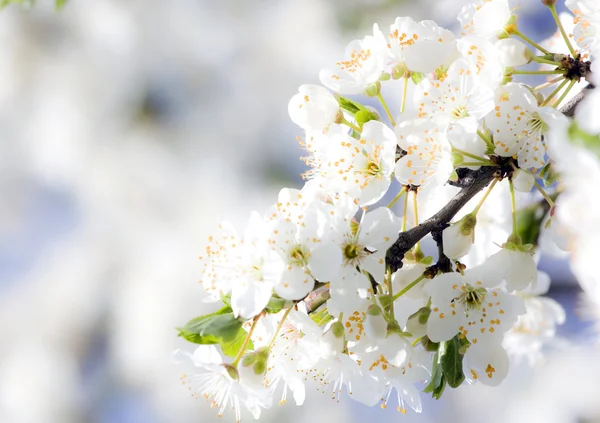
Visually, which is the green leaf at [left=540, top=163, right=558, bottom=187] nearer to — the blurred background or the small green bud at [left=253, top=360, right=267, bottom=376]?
the small green bud at [left=253, top=360, right=267, bottom=376]

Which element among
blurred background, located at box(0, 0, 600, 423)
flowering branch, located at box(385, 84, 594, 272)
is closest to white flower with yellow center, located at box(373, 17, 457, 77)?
flowering branch, located at box(385, 84, 594, 272)

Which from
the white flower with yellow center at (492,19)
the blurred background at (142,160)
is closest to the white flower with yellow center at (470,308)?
the white flower with yellow center at (492,19)

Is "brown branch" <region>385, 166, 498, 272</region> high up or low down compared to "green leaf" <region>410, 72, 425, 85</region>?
down

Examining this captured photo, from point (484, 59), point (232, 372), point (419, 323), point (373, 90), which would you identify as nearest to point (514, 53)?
point (484, 59)

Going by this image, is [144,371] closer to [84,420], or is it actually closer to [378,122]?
[84,420]

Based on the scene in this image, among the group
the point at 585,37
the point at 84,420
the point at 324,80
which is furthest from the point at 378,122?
the point at 84,420

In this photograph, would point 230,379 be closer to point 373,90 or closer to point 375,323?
point 375,323
